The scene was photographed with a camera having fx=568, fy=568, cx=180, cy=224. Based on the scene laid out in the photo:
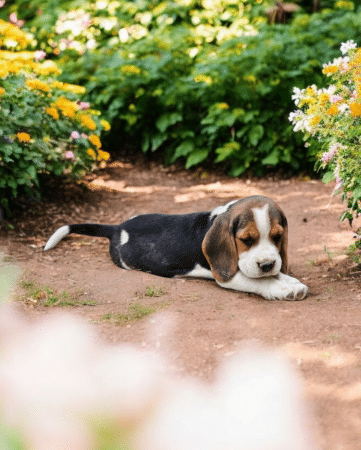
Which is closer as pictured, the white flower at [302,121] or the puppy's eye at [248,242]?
the puppy's eye at [248,242]

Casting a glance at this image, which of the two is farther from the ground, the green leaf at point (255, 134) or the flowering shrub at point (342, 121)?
the flowering shrub at point (342, 121)

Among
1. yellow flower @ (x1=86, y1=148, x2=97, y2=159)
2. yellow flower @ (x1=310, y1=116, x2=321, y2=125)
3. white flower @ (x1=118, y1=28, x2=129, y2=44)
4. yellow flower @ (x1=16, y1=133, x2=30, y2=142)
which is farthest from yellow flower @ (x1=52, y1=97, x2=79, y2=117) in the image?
white flower @ (x1=118, y1=28, x2=129, y2=44)

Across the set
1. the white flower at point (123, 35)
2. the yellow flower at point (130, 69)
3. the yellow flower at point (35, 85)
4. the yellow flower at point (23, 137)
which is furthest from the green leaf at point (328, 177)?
the white flower at point (123, 35)

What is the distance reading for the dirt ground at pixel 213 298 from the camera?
286 cm

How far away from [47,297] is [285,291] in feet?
5.77

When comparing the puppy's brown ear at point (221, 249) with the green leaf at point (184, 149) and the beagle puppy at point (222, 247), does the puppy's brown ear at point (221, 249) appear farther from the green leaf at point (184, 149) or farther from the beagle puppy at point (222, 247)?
the green leaf at point (184, 149)

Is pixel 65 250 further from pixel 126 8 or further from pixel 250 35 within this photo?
pixel 126 8

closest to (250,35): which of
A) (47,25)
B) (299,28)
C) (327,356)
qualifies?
(299,28)

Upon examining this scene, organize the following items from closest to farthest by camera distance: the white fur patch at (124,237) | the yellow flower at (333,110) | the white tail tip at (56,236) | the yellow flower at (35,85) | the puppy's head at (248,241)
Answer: the yellow flower at (333,110)
the puppy's head at (248,241)
the white fur patch at (124,237)
the white tail tip at (56,236)
the yellow flower at (35,85)

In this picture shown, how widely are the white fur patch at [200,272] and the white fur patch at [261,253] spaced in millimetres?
456

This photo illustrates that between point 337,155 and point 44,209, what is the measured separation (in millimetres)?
3808

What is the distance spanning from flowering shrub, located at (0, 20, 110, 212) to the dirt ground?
1.85 feet

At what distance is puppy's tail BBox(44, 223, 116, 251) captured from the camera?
5270 mm

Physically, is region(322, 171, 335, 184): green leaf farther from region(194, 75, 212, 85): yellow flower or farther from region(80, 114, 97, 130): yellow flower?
region(194, 75, 212, 85): yellow flower
